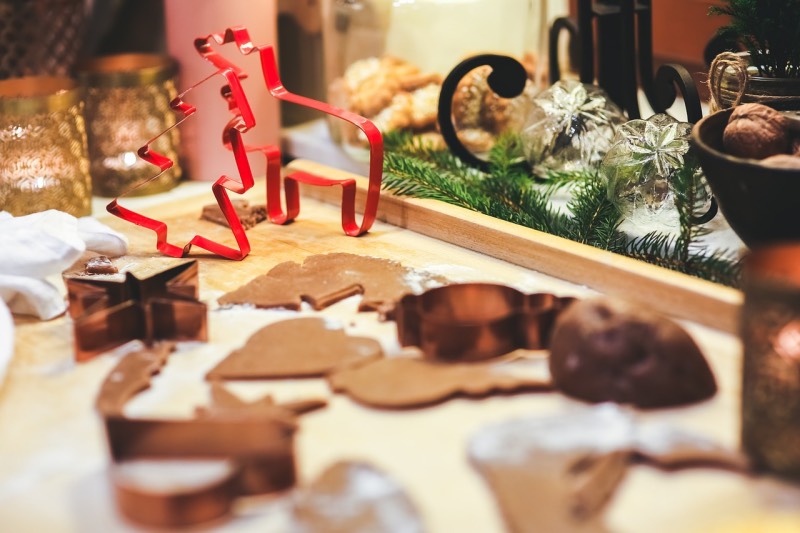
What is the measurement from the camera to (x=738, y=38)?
105cm

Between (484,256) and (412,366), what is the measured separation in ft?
0.87

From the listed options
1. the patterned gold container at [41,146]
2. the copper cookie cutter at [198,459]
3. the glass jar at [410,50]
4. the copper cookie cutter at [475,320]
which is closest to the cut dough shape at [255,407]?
the copper cookie cutter at [198,459]

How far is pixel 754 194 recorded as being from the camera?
77cm

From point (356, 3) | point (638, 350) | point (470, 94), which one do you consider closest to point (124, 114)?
point (356, 3)

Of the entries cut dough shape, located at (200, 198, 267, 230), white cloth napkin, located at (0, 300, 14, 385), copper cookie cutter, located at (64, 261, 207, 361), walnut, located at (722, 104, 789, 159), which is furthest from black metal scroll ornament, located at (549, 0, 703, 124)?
white cloth napkin, located at (0, 300, 14, 385)

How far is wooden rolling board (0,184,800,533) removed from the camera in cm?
55

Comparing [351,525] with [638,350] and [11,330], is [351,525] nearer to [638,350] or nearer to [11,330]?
[638,350]

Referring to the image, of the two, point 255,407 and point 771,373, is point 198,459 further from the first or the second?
point 771,373

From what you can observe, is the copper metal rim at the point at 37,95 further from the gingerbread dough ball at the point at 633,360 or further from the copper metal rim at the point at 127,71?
the gingerbread dough ball at the point at 633,360

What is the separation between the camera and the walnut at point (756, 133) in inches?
32.3

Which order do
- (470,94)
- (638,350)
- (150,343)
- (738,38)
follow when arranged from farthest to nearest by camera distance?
(470,94) < (738,38) < (150,343) < (638,350)

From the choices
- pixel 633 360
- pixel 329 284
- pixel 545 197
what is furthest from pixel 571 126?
pixel 633 360

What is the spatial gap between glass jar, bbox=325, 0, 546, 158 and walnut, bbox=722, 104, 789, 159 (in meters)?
0.41

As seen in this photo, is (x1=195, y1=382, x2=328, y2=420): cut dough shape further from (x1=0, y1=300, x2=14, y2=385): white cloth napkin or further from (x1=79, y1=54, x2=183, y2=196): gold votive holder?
(x1=79, y1=54, x2=183, y2=196): gold votive holder
